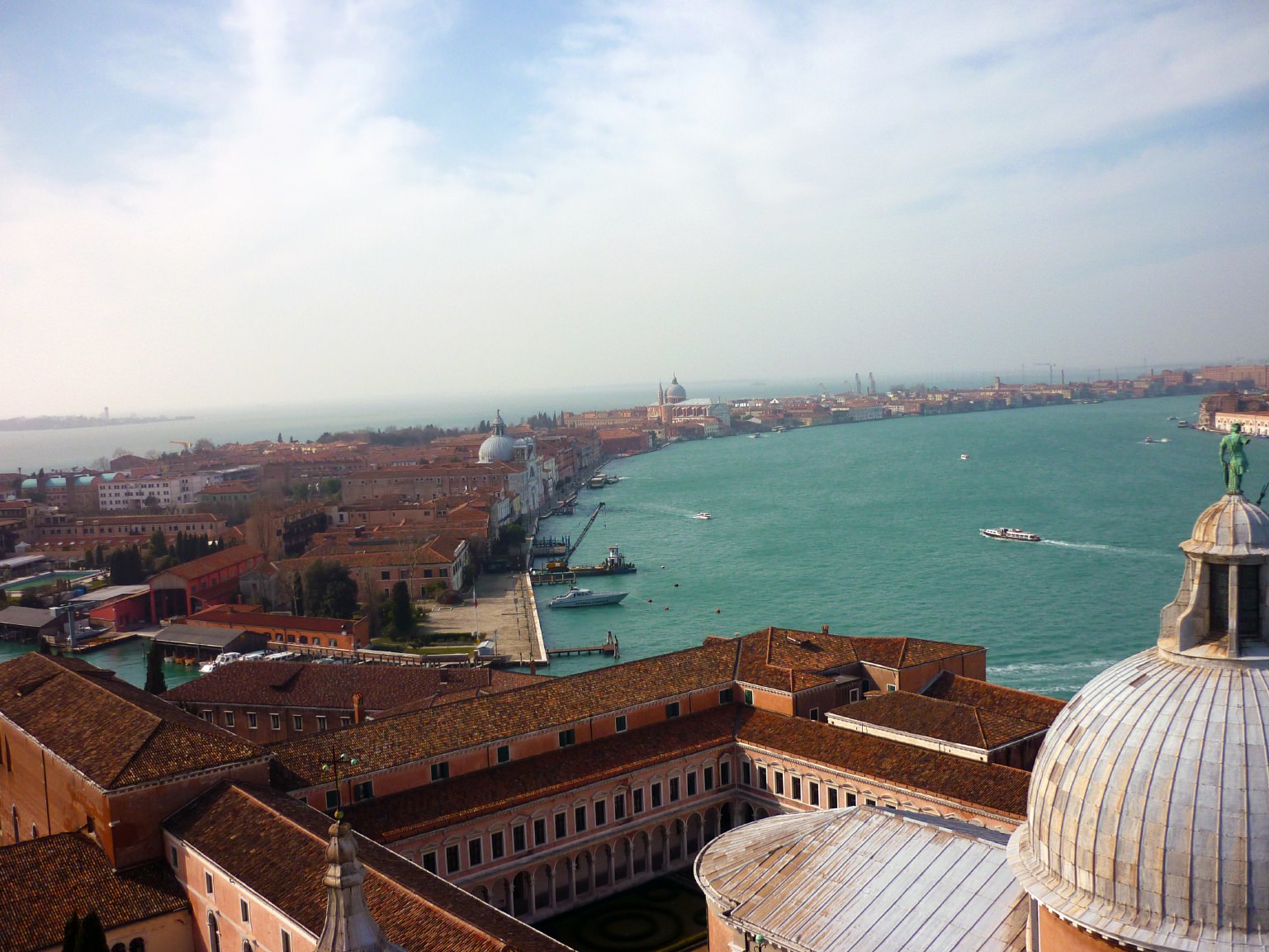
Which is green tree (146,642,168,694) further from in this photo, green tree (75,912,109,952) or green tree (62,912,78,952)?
green tree (75,912,109,952)

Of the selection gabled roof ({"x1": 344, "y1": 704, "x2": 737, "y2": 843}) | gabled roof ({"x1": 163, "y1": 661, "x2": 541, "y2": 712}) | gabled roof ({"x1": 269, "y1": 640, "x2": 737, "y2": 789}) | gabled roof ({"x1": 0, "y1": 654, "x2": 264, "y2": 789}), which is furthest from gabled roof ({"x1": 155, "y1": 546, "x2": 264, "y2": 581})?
gabled roof ({"x1": 344, "y1": 704, "x2": 737, "y2": 843})

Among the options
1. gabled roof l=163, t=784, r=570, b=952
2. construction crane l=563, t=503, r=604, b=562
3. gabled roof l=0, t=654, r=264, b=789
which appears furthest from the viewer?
construction crane l=563, t=503, r=604, b=562

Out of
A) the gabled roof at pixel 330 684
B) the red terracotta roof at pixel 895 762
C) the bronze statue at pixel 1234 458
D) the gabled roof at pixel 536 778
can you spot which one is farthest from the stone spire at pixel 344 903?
the gabled roof at pixel 330 684

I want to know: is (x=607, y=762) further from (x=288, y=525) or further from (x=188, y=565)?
(x=288, y=525)

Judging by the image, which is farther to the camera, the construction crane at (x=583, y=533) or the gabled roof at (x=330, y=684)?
the construction crane at (x=583, y=533)

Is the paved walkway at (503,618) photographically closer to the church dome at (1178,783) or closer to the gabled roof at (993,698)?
the gabled roof at (993,698)

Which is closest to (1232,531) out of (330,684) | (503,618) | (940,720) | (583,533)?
(940,720)
